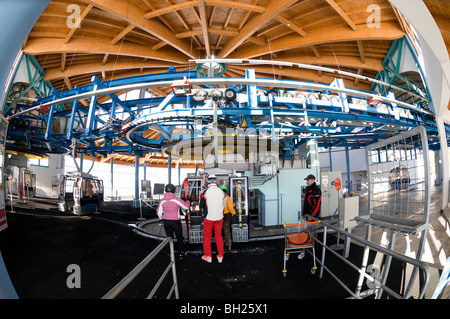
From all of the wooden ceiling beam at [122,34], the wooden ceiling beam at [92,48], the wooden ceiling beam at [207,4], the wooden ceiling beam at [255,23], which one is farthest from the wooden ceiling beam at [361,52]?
the wooden ceiling beam at [122,34]

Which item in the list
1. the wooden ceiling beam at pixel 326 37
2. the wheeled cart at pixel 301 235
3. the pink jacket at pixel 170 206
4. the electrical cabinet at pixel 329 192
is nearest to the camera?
the wooden ceiling beam at pixel 326 37

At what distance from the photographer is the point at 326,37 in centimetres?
150

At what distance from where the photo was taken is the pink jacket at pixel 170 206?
3313mm

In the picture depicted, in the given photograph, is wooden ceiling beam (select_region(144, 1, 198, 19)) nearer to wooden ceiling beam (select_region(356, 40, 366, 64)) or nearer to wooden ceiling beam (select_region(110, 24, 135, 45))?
wooden ceiling beam (select_region(110, 24, 135, 45))

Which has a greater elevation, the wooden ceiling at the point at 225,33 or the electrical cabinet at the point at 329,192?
the wooden ceiling at the point at 225,33

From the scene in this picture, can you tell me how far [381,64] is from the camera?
1440 millimetres

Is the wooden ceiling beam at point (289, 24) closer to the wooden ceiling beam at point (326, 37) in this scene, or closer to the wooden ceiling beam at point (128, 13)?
the wooden ceiling beam at point (326, 37)

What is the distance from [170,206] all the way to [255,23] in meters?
3.05

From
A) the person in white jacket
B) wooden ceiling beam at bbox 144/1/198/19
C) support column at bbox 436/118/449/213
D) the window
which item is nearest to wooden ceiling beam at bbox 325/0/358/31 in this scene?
support column at bbox 436/118/449/213

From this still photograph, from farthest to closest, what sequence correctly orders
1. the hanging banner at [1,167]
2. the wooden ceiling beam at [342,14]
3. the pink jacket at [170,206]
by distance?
the pink jacket at [170,206], the wooden ceiling beam at [342,14], the hanging banner at [1,167]

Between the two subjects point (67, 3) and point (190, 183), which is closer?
point (67, 3)
